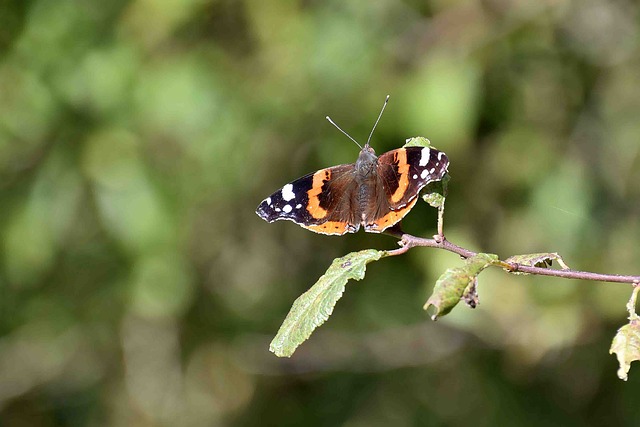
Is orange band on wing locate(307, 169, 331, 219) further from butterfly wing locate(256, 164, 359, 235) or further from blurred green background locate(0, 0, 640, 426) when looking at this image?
blurred green background locate(0, 0, 640, 426)

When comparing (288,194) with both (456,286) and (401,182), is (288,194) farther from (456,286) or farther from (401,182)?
(456,286)

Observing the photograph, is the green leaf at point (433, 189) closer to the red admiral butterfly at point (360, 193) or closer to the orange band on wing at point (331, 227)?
the red admiral butterfly at point (360, 193)

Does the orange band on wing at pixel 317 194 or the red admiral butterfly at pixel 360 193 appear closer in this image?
the red admiral butterfly at pixel 360 193

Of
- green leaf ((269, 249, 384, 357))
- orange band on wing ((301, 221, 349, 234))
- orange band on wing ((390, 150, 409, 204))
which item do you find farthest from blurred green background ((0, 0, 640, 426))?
green leaf ((269, 249, 384, 357))

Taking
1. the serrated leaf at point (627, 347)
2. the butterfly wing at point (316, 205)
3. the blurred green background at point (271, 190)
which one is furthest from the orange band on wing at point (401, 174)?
the blurred green background at point (271, 190)

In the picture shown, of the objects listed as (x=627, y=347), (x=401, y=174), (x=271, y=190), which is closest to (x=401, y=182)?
(x=401, y=174)

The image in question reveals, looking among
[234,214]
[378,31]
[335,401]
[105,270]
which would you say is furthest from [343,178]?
[335,401]

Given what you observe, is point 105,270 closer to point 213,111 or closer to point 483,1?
point 213,111
